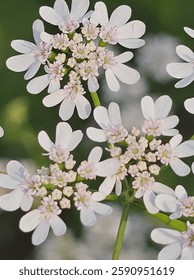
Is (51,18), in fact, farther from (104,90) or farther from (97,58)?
(104,90)

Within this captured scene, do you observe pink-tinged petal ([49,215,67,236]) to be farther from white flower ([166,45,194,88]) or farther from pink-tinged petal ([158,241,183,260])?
white flower ([166,45,194,88])

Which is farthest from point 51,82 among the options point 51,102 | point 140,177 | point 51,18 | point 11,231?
point 11,231

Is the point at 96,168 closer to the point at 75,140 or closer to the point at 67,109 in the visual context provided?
the point at 75,140

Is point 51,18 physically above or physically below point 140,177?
above

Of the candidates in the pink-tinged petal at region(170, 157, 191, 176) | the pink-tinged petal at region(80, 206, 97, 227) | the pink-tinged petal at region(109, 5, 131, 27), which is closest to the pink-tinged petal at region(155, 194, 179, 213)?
the pink-tinged petal at region(170, 157, 191, 176)

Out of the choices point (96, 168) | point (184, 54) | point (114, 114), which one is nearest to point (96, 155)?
point (96, 168)

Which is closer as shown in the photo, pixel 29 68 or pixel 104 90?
pixel 29 68
